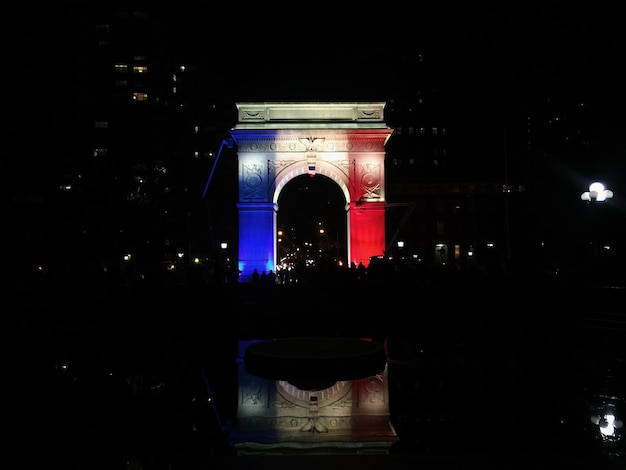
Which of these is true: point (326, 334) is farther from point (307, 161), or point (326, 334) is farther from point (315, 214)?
point (315, 214)

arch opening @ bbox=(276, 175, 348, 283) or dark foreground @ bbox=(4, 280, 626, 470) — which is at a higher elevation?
arch opening @ bbox=(276, 175, 348, 283)

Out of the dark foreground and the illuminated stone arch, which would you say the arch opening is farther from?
the dark foreground

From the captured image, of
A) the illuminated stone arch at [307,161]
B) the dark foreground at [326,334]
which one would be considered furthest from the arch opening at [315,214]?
A: the dark foreground at [326,334]

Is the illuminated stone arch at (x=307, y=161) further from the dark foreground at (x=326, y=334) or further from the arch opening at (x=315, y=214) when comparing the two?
the arch opening at (x=315, y=214)

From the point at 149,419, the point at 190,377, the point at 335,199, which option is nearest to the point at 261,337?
the point at 190,377

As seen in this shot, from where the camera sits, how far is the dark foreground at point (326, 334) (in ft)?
16.9

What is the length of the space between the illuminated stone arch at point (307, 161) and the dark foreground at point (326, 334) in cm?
1030

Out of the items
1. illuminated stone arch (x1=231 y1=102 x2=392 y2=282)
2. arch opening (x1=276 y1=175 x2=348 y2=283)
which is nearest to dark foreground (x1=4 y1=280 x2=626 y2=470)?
illuminated stone arch (x1=231 y1=102 x2=392 y2=282)

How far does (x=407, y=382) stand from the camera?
7.95 m

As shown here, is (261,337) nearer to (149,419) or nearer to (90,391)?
(90,391)

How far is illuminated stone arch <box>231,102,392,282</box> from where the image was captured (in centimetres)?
2962

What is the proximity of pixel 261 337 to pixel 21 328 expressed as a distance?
21.8 ft

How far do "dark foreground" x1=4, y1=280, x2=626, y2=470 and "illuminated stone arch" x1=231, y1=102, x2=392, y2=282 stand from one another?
1030 centimetres

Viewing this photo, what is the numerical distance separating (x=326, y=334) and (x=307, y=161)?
17979 millimetres
